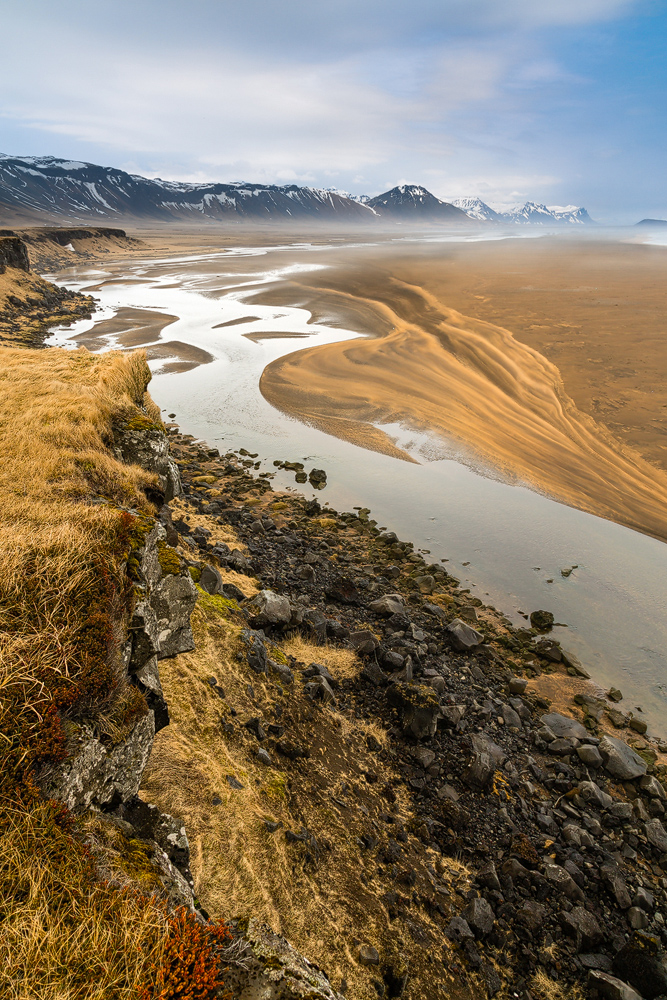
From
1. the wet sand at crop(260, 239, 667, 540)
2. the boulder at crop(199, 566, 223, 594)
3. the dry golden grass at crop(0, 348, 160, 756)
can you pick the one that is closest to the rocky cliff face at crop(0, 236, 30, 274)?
the wet sand at crop(260, 239, 667, 540)

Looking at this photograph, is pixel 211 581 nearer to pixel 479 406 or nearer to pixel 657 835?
pixel 657 835

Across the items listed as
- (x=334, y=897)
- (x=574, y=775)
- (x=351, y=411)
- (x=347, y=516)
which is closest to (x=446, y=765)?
(x=574, y=775)

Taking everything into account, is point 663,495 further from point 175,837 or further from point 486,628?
point 175,837

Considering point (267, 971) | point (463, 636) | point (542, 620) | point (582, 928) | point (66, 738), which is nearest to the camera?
point (267, 971)

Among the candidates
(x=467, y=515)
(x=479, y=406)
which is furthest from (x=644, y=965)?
(x=479, y=406)

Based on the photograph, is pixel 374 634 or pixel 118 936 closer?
pixel 118 936
